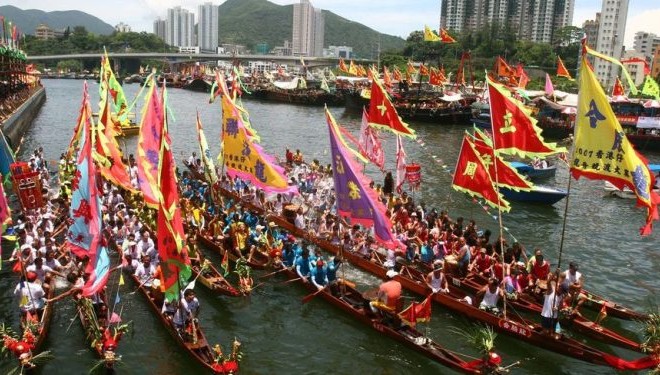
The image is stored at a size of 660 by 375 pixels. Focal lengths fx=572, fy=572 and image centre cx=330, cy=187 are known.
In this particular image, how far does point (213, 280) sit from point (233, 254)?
8.94ft

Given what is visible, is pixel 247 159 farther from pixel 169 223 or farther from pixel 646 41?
pixel 646 41

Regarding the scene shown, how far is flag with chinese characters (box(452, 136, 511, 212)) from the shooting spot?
1997 centimetres

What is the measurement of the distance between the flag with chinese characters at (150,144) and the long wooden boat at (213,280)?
3.17 metres

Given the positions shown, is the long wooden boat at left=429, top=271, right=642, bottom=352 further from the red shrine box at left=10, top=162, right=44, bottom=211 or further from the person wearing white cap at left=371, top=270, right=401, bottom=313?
the red shrine box at left=10, top=162, right=44, bottom=211

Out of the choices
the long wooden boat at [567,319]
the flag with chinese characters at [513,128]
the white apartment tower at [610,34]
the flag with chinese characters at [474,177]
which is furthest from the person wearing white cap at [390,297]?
the white apartment tower at [610,34]

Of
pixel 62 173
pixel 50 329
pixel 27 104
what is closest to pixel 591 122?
pixel 50 329

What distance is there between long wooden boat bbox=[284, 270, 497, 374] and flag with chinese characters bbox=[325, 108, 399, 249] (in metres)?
2.37

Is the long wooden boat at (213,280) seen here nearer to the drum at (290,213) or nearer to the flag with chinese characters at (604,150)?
the drum at (290,213)

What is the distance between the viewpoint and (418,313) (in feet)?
51.9

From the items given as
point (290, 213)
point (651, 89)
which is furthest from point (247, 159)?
point (651, 89)

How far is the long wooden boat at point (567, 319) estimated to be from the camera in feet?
53.0

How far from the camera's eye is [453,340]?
1750cm

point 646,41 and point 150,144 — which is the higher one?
point 646,41

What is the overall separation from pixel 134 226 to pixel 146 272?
11.2 feet
